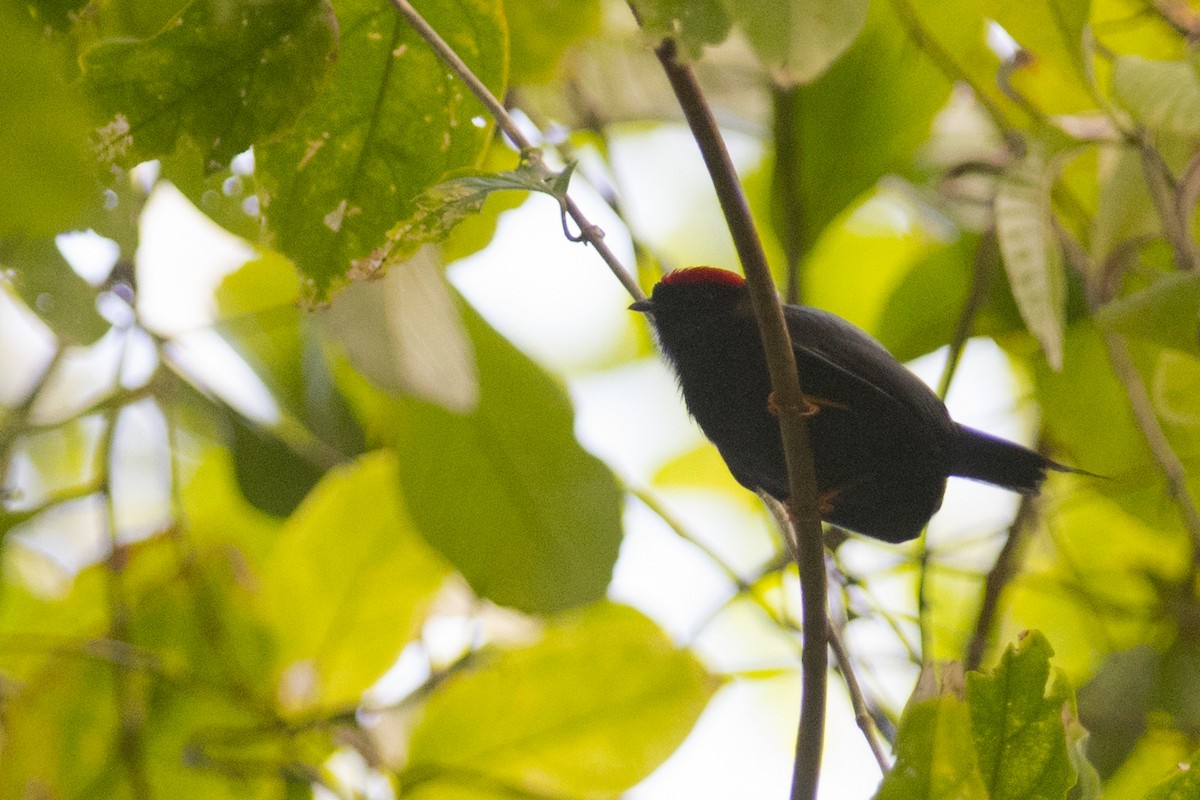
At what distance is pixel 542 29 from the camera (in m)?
2.45

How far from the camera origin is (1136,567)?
318cm

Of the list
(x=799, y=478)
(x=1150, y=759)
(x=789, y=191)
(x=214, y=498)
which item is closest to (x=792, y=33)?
(x=799, y=478)

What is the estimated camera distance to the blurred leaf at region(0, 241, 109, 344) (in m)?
2.03

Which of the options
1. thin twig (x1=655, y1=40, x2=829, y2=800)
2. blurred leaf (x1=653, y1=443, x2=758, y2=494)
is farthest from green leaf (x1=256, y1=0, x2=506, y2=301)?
blurred leaf (x1=653, y1=443, x2=758, y2=494)

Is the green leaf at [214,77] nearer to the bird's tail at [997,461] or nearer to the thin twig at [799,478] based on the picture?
the thin twig at [799,478]

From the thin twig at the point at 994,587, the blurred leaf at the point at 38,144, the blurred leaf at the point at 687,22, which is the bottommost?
the thin twig at the point at 994,587

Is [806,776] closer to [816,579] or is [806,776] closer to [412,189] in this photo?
[816,579]

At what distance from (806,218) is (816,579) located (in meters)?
1.55

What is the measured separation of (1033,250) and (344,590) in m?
1.69

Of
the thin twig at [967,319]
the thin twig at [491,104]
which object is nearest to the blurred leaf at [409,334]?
the thin twig at [491,104]

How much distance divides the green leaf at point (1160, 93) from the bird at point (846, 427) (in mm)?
657

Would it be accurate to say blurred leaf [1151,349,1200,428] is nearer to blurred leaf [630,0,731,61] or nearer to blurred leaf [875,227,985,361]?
blurred leaf [875,227,985,361]

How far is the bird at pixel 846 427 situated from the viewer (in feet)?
7.63

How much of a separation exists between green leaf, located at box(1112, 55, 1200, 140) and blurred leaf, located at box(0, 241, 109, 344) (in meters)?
1.89
